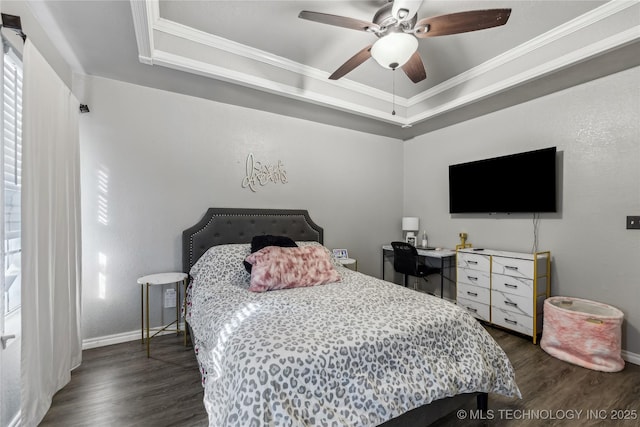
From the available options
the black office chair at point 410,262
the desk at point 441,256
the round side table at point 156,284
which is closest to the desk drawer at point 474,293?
the desk at point 441,256

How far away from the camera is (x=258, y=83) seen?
261 centimetres

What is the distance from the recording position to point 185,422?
161cm

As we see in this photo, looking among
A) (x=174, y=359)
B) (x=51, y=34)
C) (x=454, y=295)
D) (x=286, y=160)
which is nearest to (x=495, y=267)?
(x=454, y=295)

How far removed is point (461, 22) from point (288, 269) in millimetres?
2020

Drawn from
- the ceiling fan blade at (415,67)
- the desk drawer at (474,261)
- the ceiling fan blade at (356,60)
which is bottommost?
the desk drawer at (474,261)

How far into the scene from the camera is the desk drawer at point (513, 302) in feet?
8.75

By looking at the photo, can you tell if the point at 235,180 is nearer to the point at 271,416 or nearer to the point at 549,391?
the point at 271,416

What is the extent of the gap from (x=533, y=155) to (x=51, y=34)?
423 cm

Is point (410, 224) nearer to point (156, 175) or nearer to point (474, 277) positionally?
point (474, 277)

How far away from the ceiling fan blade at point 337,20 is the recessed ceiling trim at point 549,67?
1602 millimetres

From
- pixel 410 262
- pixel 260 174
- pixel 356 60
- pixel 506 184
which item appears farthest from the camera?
pixel 410 262

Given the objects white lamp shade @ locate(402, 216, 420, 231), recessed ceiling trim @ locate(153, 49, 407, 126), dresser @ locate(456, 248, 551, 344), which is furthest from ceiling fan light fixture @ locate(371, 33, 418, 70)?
white lamp shade @ locate(402, 216, 420, 231)

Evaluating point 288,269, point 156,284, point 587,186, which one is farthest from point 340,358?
point 587,186

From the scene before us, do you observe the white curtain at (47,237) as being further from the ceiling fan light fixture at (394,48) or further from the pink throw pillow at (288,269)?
the ceiling fan light fixture at (394,48)
